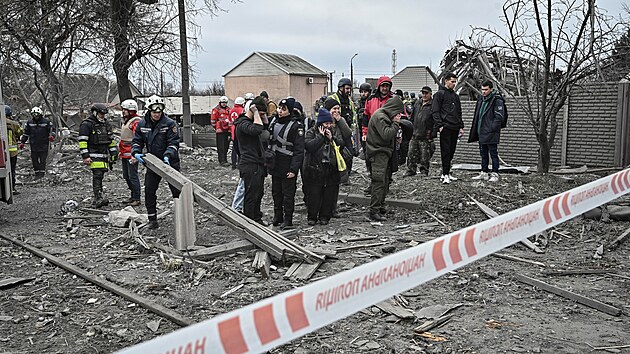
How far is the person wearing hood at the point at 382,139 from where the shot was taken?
27.3 ft

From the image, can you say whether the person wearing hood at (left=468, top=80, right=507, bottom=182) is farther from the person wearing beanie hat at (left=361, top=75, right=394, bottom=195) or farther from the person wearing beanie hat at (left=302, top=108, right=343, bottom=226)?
the person wearing beanie hat at (left=302, top=108, right=343, bottom=226)

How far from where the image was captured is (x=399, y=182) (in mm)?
11594

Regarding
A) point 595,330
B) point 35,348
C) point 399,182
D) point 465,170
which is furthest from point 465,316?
point 465,170

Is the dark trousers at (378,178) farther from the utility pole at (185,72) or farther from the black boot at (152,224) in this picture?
the utility pole at (185,72)

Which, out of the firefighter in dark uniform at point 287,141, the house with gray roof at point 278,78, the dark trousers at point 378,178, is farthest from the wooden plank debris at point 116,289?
the house with gray roof at point 278,78

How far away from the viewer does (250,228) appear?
690 cm

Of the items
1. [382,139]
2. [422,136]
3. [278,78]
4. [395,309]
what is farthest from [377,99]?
[278,78]

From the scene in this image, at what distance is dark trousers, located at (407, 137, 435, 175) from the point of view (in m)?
12.4

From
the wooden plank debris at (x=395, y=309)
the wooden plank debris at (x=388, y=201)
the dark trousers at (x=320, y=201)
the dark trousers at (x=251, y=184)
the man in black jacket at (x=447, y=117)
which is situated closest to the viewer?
the wooden plank debris at (x=395, y=309)

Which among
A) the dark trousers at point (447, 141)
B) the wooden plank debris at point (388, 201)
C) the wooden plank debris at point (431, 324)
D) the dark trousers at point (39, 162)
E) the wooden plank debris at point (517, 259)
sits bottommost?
the wooden plank debris at point (431, 324)

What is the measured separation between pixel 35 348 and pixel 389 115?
5.41m

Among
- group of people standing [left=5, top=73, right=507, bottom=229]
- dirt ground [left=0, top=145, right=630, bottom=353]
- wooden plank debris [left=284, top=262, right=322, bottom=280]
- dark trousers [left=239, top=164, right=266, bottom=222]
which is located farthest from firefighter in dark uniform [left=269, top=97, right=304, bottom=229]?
wooden plank debris [left=284, top=262, right=322, bottom=280]

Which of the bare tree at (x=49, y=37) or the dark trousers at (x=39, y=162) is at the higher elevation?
the bare tree at (x=49, y=37)

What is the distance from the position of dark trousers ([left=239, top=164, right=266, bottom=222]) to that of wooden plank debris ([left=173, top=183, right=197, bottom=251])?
957 mm
